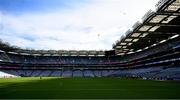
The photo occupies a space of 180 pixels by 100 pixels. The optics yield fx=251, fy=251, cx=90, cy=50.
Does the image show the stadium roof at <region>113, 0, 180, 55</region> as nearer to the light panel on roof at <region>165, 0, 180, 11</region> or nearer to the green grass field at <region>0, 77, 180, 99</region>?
the light panel on roof at <region>165, 0, 180, 11</region>

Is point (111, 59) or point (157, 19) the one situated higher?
point (157, 19)

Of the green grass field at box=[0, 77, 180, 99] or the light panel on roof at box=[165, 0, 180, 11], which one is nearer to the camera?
the green grass field at box=[0, 77, 180, 99]

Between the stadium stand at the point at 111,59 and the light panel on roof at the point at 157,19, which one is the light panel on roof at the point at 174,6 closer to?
the light panel on roof at the point at 157,19

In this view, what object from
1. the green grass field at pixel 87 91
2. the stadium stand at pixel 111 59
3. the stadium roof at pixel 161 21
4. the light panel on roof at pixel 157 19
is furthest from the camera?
the stadium stand at pixel 111 59

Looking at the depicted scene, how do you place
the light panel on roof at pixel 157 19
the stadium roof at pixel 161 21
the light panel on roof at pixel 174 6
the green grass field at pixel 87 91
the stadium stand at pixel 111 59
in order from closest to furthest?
the green grass field at pixel 87 91, the light panel on roof at pixel 174 6, the stadium roof at pixel 161 21, the light panel on roof at pixel 157 19, the stadium stand at pixel 111 59

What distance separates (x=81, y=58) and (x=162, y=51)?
215ft

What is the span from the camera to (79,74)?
424 ft

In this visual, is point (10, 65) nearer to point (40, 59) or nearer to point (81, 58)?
point (40, 59)

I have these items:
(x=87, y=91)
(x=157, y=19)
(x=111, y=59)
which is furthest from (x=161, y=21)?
(x=111, y=59)

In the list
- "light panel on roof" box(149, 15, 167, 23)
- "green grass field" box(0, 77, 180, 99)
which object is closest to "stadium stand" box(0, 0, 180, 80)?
"light panel on roof" box(149, 15, 167, 23)

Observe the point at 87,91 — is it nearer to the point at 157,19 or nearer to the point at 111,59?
the point at 157,19

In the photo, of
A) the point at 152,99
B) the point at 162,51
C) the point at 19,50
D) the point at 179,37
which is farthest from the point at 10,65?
the point at 152,99

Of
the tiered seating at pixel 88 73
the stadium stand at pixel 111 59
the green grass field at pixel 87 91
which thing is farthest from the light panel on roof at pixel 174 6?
the tiered seating at pixel 88 73

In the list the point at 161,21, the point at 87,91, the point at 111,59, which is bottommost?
the point at 87,91
